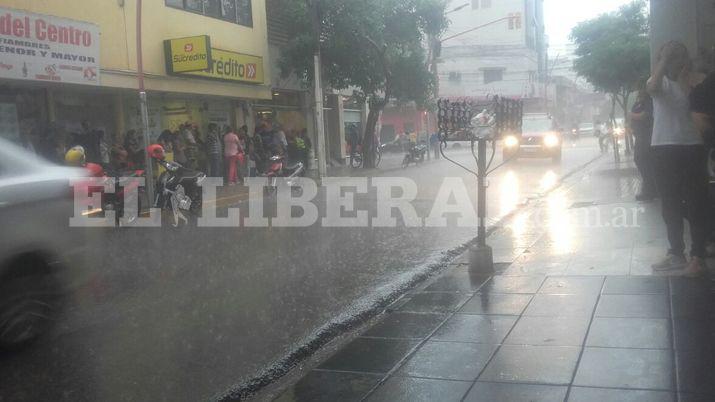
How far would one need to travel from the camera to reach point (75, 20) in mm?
14805

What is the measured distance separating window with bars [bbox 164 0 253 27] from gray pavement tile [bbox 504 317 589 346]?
16083 mm

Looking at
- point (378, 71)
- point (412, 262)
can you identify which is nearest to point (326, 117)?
point (378, 71)

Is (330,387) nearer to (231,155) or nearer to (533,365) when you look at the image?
(533,365)

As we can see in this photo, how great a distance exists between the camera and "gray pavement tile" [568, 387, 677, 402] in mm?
3498

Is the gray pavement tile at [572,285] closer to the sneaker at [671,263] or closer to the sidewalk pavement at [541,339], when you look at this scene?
the sidewalk pavement at [541,339]

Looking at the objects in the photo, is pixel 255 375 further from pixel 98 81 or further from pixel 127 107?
pixel 127 107

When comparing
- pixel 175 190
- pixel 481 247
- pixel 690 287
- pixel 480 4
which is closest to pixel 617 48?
pixel 175 190

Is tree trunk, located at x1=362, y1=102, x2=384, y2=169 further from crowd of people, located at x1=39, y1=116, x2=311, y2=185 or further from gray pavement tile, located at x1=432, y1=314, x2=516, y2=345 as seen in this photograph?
gray pavement tile, located at x1=432, y1=314, x2=516, y2=345

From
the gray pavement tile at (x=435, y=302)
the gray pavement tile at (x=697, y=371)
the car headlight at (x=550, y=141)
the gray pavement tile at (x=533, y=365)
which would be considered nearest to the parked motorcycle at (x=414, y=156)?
the car headlight at (x=550, y=141)

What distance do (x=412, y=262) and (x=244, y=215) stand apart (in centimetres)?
551

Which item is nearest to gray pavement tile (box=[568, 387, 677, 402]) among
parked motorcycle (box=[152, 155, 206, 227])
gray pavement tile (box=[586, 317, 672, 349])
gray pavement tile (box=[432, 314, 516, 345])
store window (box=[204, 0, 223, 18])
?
gray pavement tile (box=[586, 317, 672, 349])

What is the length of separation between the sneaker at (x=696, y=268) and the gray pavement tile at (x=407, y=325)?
2.15 metres

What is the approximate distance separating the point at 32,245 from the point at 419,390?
2.89 metres

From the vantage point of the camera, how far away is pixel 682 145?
5773 mm
